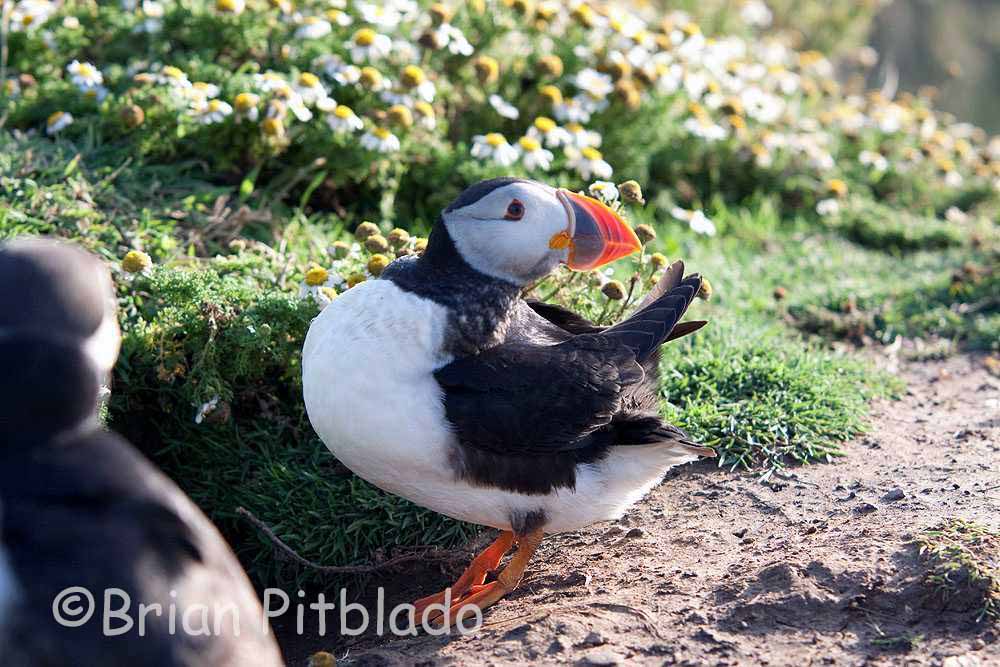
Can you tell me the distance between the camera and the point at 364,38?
5.30 m

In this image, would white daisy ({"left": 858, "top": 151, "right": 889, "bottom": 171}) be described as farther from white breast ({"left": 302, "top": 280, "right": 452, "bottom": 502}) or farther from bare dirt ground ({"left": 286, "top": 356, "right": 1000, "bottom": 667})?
white breast ({"left": 302, "top": 280, "right": 452, "bottom": 502})

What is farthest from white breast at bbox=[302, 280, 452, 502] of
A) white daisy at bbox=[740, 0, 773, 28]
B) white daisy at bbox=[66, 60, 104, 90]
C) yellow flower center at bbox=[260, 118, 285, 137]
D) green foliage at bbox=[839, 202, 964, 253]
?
white daisy at bbox=[740, 0, 773, 28]

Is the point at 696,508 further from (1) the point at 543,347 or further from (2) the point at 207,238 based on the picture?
(2) the point at 207,238

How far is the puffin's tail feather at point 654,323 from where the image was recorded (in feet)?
12.0

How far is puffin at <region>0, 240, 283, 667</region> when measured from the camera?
7.80 feet

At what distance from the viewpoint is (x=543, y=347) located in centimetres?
350

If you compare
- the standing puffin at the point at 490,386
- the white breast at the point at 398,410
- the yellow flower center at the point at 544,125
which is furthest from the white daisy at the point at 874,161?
the white breast at the point at 398,410

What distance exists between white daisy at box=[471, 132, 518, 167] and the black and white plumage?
1741 mm

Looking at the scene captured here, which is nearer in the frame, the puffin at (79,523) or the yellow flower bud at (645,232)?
the puffin at (79,523)

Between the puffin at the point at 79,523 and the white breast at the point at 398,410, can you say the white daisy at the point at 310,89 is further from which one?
the puffin at the point at 79,523

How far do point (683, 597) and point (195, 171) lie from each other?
123 inches

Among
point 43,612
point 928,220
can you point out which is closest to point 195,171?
point 43,612

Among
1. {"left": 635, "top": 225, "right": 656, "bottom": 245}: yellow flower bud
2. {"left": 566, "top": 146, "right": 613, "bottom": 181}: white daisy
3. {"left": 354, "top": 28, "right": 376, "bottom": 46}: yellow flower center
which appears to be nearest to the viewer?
{"left": 635, "top": 225, "right": 656, "bottom": 245}: yellow flower bud

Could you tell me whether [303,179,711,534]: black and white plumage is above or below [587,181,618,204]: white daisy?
below
